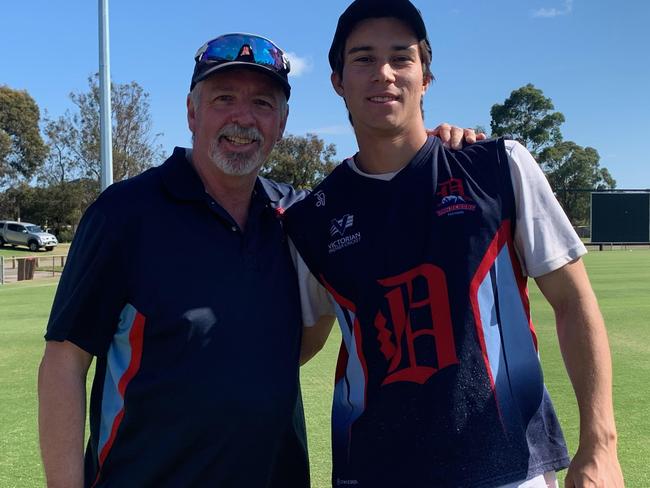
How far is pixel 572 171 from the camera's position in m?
64.7

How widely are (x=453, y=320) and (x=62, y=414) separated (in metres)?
1.50

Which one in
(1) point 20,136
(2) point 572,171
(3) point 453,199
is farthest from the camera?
(2) point 572,171

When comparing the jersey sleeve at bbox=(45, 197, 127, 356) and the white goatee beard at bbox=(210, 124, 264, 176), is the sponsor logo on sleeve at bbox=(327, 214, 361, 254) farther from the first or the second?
the jersey sleeve at bbox=(45, 197, 127, 356)

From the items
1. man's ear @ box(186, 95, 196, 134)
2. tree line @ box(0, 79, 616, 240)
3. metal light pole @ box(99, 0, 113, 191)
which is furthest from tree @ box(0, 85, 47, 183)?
man's ear @ box(186, 95, 196, 134)

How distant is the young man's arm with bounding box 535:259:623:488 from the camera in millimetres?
2104

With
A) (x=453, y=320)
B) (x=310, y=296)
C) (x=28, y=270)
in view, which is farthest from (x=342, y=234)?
(x=28, y=270)

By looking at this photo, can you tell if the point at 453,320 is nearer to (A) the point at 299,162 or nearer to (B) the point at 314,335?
(B) the point at 314,335

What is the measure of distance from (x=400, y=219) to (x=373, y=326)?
15.8 inches

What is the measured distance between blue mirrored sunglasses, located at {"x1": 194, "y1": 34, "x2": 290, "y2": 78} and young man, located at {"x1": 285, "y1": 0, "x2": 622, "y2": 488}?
21.1 inches

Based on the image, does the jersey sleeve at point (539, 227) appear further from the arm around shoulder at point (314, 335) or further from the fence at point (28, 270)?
the fence at point (28, 270)

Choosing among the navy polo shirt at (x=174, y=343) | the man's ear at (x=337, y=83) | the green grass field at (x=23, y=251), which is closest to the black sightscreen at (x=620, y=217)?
the green grass field at (x=23, y=251)

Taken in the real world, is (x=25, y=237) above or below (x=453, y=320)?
above

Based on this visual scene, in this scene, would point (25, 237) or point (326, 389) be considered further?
point (25, 237)

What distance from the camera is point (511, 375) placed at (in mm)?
2246
